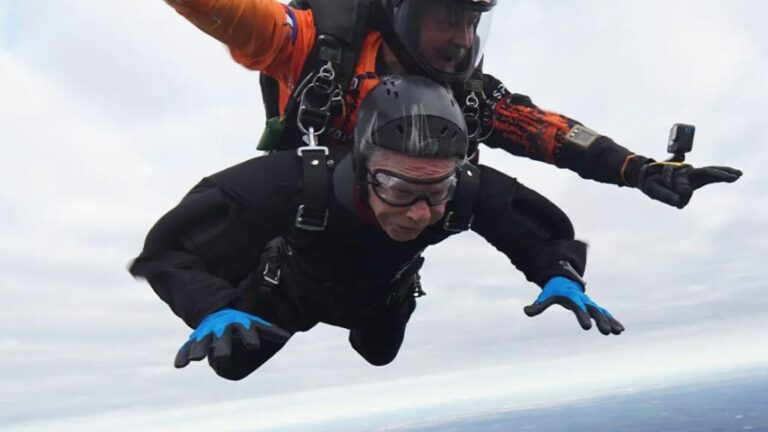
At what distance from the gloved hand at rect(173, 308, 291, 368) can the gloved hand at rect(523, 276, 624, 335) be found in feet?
4.34

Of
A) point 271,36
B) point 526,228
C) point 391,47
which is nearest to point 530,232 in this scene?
point 526,228

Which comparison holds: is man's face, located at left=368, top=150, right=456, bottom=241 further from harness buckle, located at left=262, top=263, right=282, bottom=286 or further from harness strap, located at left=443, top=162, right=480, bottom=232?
harness buckle, located at left=262, top=263, right=282, bottom=286

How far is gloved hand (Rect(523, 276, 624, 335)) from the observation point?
312cm

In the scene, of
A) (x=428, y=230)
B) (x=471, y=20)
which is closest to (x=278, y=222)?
(x=428, y=230)

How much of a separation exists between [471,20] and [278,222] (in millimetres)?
1636

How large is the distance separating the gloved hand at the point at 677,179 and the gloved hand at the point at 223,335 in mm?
2393

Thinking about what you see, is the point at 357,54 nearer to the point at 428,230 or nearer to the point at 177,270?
the point at 428,230

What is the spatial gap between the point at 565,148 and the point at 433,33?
1370 millimetres

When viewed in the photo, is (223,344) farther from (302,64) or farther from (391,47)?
(391,47)

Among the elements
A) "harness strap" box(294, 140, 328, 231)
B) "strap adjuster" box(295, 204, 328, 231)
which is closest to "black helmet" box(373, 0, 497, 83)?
"harness strap" box(294, 140, 328, 231)

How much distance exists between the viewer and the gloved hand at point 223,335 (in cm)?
249

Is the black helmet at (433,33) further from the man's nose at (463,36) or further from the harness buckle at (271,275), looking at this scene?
the harness buckle at (271,275)

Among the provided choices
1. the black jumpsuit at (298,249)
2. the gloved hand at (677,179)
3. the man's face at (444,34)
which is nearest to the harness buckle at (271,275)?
the black jumpsuit at (298,249)

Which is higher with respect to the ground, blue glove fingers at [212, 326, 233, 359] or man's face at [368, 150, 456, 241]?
man's face at [368, 150, 456, 241]
